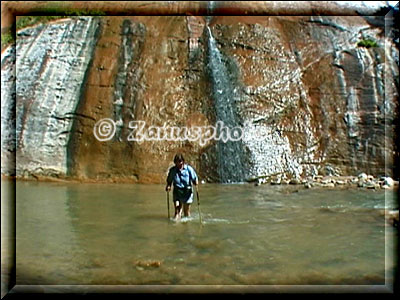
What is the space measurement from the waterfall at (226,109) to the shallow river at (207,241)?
9.02ft

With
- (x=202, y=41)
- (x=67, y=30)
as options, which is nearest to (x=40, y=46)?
(x=67, y=30)

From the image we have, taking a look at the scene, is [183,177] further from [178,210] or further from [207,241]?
[207,241]

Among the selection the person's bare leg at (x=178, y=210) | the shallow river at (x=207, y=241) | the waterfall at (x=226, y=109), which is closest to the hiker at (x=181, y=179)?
the person's bare leg at (x=178, y=210)

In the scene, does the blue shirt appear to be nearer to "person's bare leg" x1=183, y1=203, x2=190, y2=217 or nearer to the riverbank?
"person's bare leg" x1=183, y1=203, x2=190, y2=217

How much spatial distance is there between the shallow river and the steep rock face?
3008mm

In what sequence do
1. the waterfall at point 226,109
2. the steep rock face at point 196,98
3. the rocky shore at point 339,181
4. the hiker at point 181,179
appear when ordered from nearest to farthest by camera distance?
the hiker at point 181,179
the rocky shore at point 339,181
the waterfall at point 226,109
the steep rock face at point 196,98

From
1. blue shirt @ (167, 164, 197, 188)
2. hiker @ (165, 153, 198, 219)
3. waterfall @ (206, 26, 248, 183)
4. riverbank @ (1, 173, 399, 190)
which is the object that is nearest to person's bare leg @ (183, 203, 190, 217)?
hiker @ (165, 153, 198, 219)

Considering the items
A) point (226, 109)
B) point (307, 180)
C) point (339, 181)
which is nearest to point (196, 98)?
point (226, 109)

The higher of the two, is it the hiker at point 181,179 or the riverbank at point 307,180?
the hiker at point 181,179

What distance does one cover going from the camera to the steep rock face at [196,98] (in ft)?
46.8

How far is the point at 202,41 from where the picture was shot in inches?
622

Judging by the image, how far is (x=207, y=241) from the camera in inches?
271

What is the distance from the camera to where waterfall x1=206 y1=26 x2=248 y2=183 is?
14094 millimetres

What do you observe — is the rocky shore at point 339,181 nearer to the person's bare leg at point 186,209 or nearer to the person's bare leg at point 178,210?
the person's bare leg at point 186,209
